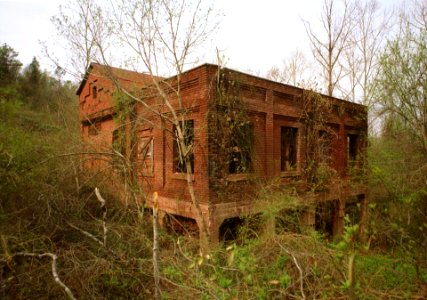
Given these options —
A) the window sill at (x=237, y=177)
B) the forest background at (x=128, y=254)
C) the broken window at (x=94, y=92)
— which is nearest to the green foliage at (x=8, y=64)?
the broken window at (x=94, y=92)

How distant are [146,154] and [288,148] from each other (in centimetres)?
558

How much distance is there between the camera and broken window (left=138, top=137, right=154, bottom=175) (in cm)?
1168

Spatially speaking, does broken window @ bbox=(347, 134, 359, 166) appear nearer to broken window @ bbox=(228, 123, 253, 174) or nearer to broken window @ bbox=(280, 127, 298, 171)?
broken window @ bbox=(280, 127, 298, 171)

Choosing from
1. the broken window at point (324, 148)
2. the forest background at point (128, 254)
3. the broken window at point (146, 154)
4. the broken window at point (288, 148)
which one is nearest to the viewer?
the forest background at point (128, 254)

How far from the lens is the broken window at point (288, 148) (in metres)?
12.0

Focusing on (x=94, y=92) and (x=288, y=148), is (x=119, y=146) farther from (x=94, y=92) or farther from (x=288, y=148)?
(x=94, y=92)

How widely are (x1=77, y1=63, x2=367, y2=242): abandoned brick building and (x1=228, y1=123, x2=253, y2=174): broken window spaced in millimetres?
33

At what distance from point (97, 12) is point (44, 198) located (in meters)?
6.26

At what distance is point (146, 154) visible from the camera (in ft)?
38.5

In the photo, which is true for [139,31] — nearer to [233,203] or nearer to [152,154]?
[152,154]

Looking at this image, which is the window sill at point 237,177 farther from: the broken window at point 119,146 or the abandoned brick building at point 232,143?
the broken window at point 119,146

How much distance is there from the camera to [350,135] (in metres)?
16.1

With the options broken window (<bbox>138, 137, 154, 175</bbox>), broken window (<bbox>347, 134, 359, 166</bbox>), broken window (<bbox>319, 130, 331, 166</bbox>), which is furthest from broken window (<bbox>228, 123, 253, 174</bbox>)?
broken window (<bbox>347, 134, 359, 166</bbox>)

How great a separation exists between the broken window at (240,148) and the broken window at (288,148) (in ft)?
7.43
